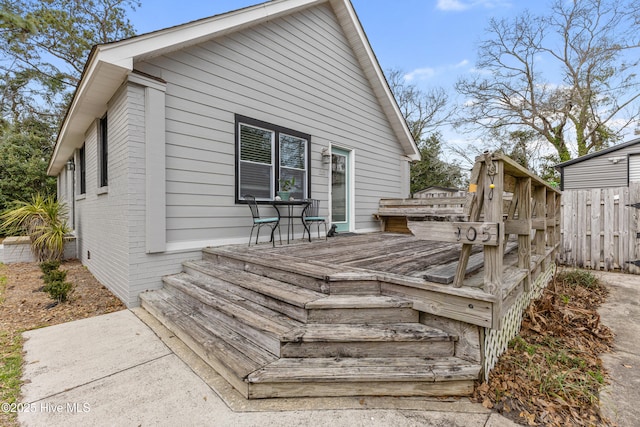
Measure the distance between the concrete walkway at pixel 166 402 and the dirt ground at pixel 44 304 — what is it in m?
0.89

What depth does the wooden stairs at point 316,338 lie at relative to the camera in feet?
5.98

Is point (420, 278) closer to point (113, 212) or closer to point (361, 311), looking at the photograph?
point (361, 311)

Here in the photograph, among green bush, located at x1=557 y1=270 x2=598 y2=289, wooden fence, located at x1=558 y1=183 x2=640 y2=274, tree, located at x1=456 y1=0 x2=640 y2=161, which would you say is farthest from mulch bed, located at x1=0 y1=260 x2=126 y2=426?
tree, located at x1=456 y1=0 x2=640 y2=161

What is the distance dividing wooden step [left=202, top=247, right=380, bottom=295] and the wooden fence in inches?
214

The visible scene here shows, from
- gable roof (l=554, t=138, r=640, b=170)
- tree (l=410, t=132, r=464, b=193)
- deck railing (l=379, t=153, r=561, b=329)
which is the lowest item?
deck railing (l=379, t=153, r=561, b=329)

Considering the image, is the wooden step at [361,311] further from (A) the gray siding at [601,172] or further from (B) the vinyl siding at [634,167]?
(B) the vinyl siding at [634,167]

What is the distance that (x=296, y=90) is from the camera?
5.42 m

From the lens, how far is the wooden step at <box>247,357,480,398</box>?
71.0 inches

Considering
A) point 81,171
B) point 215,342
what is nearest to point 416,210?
point 215,342

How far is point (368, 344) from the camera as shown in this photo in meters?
2.01

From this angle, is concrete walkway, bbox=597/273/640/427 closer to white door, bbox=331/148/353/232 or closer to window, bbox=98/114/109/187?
white door, bbox=331/148/353/232

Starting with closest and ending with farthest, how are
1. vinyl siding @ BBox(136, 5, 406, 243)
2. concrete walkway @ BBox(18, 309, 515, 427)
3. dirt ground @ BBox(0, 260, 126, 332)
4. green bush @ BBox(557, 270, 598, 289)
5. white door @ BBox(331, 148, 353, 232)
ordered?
concrete walkway @ BBox(18, 309, 515, 427) < dirt ground @ BBox(0, 260, 126, 332) < vinyl siding @ BBox(136, 5, 406, 243) < green bush @ BBox(557, 270, 598, 289) < white door @ BBox(331, 148, 353, 232)

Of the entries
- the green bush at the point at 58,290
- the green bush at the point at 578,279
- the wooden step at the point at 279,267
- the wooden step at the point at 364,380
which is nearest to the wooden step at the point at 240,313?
the wooden step at the point at 364,380

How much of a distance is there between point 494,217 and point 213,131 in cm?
374
